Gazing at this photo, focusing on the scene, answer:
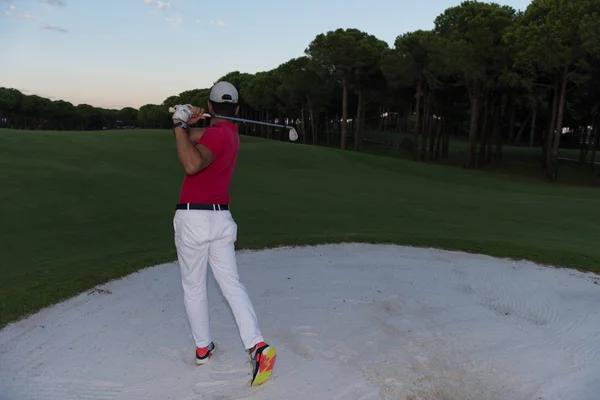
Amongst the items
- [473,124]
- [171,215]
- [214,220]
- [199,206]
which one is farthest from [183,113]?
[473,124]

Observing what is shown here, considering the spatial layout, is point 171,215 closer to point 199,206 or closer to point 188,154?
point 199,206

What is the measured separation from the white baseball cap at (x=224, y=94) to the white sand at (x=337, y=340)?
2.55 meters

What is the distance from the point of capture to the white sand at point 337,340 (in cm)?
404

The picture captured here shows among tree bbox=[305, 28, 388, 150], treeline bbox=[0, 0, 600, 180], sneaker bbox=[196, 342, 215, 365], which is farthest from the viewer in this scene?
tree bbox=[305, 28, 388, 150]

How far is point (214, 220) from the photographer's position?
160 inches

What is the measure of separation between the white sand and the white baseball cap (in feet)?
8.36

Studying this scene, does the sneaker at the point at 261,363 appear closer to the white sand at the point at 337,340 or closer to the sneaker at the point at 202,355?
the white sand at the point at 337,340

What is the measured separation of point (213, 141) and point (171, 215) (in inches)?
369

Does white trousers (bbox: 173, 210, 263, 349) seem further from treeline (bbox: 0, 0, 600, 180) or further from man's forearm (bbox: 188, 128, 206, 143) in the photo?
treeline (bbox: 0, 0, 600, 180)

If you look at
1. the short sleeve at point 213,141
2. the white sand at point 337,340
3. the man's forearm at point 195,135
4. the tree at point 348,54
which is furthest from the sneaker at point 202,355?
the tree at point 348,54

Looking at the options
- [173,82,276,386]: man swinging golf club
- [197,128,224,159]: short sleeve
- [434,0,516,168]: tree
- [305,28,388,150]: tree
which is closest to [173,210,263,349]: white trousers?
[173,82,276,386]: man swinging golf club

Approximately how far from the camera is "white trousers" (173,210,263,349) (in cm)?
403

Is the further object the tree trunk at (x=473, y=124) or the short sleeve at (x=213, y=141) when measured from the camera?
the tree trunk at (x=473, y=124)

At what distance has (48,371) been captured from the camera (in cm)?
424
